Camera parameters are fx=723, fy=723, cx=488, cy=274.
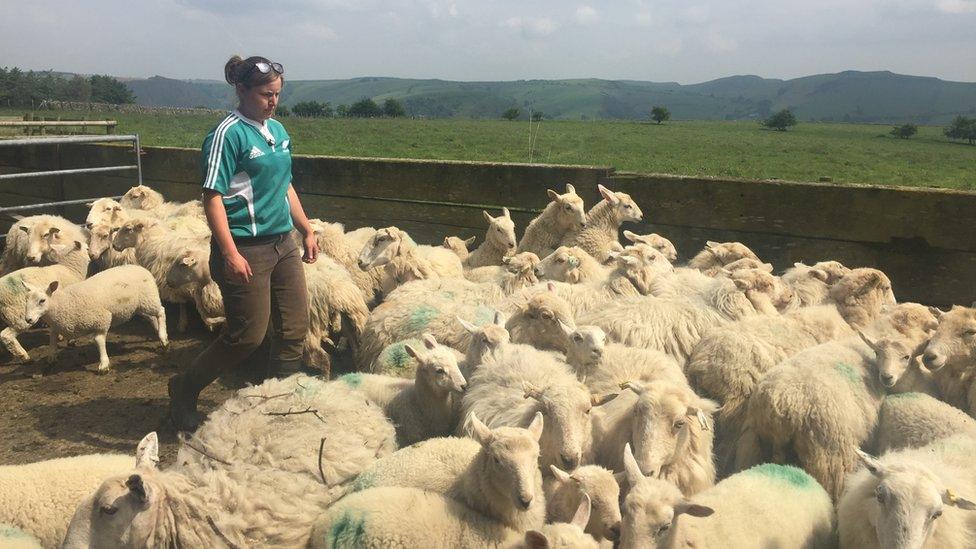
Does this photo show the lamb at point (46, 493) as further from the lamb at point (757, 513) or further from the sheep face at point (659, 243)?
the sheep face at point (659, 243)

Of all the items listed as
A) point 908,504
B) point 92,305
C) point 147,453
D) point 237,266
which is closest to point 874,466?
point 908,504

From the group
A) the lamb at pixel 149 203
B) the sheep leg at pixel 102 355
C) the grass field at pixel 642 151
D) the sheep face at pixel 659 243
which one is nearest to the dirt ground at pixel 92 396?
the sheep leg at pixel 102 355

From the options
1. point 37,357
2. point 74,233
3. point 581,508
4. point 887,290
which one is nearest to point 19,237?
point 74,233

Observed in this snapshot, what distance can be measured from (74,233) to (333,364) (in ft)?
13.8

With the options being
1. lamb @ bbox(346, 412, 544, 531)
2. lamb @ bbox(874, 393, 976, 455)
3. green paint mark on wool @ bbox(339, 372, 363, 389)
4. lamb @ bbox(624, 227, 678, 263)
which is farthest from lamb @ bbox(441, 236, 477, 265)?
lamb @ bbox(874, 393, 976, 455)

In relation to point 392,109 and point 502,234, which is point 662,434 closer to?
point 502,234

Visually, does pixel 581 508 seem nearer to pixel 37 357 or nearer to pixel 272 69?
pixel 272 69

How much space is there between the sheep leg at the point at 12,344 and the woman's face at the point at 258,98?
424 centimetres

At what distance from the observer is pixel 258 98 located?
4.16 m

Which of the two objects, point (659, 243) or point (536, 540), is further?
point (659, 243)

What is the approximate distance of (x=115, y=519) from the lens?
9.19 feet

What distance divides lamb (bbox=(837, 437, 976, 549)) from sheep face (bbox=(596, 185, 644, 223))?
466 cm

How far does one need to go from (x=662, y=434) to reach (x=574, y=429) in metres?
0.45

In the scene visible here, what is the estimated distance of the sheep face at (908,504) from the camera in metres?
2.78
